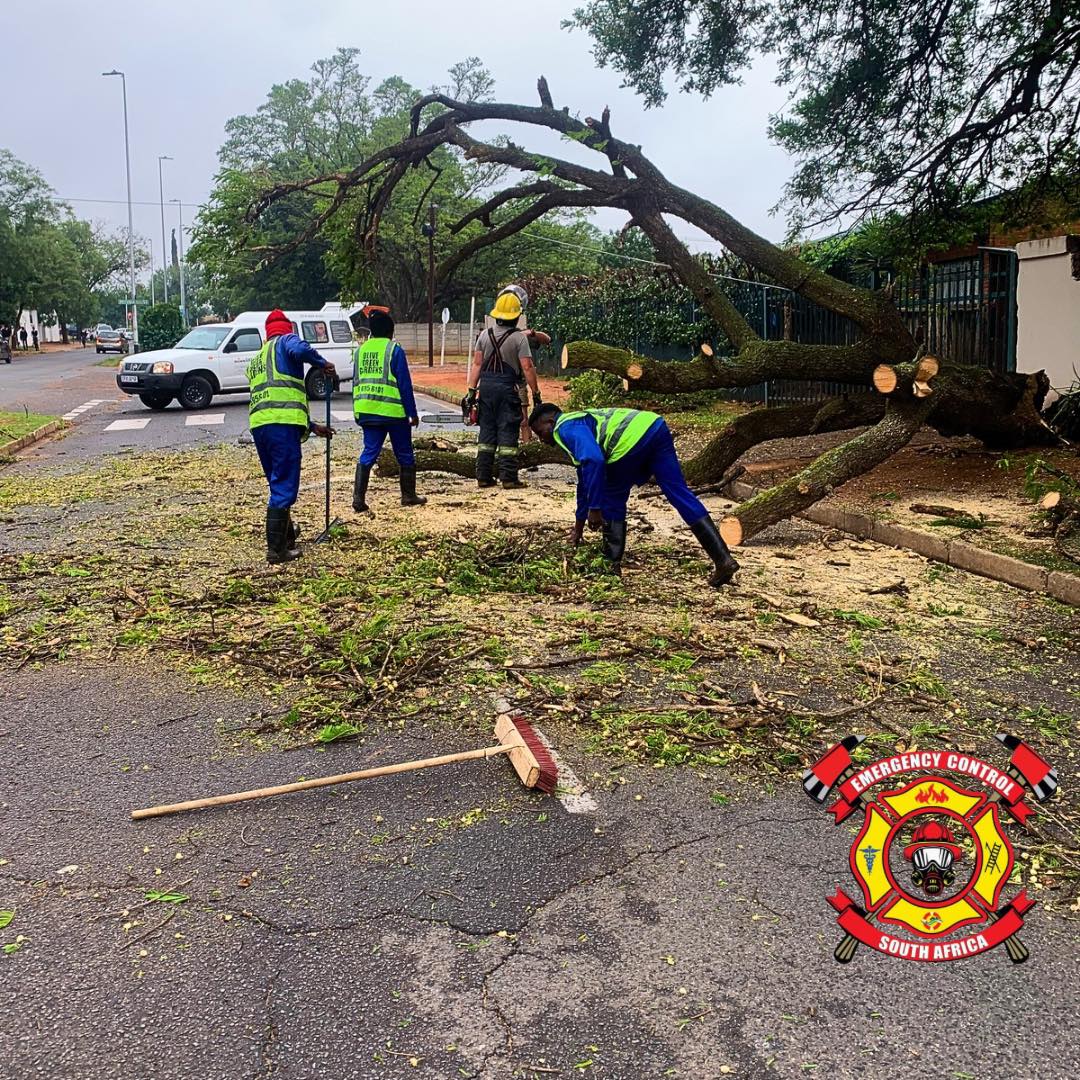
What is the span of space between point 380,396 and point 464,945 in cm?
695

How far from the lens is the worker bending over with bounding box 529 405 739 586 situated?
6629mm

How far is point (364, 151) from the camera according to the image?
48688 mm

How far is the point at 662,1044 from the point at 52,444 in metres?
16.2

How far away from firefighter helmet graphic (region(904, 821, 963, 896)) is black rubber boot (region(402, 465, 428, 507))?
7021 millimetres

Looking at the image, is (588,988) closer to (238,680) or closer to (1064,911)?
(1064,911)

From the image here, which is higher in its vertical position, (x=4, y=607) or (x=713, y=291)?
(x=713, y=291)

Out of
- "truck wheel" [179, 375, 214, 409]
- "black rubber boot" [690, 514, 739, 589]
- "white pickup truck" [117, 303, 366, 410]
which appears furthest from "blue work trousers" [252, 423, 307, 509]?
"truck wheel" [179, 375, 214, 409]

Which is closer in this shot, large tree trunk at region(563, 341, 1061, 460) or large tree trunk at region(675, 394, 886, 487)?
large tree trunk at region(563, 341, 1061, 460)

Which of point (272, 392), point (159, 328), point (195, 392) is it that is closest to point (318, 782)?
point (272, 392)

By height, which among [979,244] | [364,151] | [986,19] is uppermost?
[364,151]

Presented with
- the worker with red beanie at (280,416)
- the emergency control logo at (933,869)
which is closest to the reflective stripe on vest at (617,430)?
the worker with red beanie at (280,416)

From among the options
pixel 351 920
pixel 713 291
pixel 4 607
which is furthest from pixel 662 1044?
pixel 713 291

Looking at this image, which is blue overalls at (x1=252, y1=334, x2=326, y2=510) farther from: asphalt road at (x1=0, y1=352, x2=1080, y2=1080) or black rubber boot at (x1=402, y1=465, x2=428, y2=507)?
asphalt road at (x1=0, y1=352, x2=1080, y2=1080)

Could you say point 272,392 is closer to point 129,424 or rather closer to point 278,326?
point 278,326
